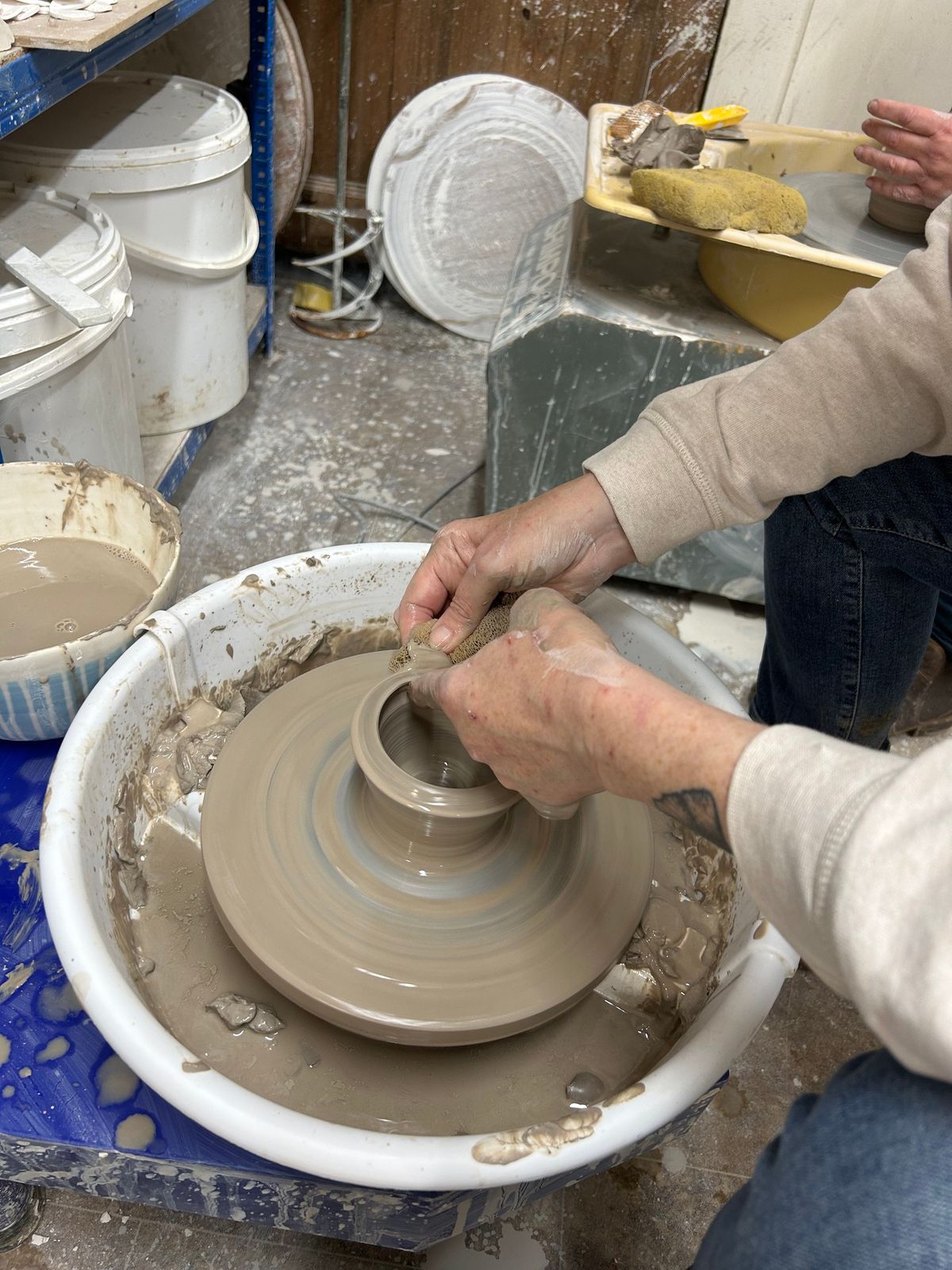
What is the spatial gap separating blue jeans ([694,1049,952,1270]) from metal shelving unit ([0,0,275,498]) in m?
1.45

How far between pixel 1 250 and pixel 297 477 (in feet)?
3.79

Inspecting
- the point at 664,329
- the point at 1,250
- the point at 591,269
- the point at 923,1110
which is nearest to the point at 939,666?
the point at 664,329

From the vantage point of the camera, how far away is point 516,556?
114 centimetres

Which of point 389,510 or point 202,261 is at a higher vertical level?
point 202,261

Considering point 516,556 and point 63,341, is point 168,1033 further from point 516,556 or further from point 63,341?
point 63,341

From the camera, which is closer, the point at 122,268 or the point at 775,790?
the point at 775,790

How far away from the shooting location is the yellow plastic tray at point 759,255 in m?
1.67

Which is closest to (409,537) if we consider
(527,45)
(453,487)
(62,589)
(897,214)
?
(453,487)

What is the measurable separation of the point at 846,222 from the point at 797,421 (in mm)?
1124

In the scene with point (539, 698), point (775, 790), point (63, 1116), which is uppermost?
point (775, 790)

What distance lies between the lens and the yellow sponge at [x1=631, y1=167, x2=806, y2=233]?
161 centimetres

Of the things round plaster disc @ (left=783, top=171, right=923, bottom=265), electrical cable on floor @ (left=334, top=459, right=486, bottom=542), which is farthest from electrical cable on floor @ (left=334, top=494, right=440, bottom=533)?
round plaster disc @ (left=783, top=171, right=923, bottom=265)

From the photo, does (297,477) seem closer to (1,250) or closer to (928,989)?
(1,250)

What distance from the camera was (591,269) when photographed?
1.98 metres
